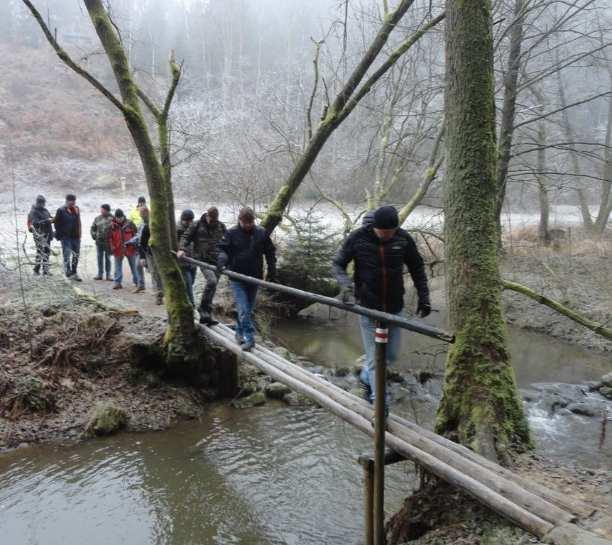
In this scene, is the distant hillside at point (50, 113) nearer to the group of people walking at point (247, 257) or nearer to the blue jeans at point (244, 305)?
the group of people walking at point (247, 257)

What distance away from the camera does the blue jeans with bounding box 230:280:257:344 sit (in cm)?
639

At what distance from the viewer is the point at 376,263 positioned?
426cm

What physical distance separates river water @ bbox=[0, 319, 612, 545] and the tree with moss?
111 cm

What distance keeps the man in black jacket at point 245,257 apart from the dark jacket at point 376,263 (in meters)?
2.11

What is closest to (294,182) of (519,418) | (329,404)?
(329,404)

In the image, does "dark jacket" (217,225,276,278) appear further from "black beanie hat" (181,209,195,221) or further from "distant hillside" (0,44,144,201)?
"distant hillside" (0,44,144,201)

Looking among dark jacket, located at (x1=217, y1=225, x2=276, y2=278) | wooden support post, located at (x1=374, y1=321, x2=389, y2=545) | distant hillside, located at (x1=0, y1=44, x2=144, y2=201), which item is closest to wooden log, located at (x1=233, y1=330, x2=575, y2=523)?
wooden support post, located at (x1=374, y1=321, x2=389, y2=545)

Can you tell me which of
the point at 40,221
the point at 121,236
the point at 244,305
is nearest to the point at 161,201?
the point at 244,305

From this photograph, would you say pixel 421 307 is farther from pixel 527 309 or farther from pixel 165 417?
pixel 527 309

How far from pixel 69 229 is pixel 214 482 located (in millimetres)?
7811

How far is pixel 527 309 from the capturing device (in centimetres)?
1398

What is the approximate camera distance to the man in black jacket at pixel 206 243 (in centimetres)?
738

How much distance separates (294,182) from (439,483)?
6188 millimetres

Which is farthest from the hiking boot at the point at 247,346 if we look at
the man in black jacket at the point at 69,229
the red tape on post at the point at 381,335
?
the man in black jacket at the point at 69,229
